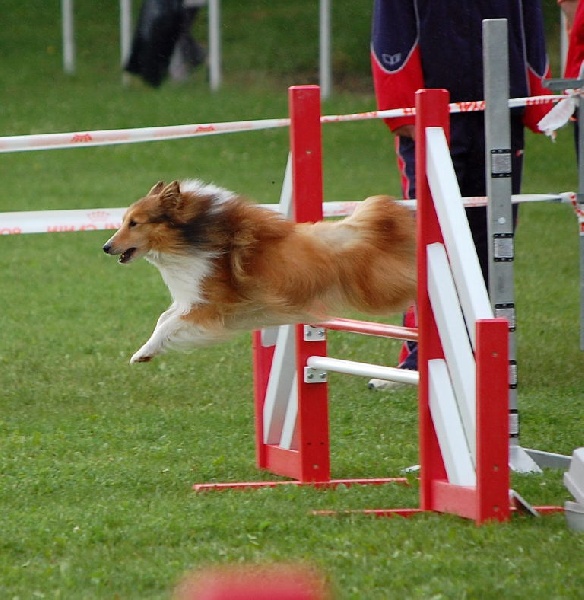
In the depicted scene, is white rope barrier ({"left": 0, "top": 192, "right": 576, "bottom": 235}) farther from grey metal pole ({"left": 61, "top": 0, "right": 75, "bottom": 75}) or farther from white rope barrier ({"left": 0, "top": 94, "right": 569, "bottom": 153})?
grey metal pole ({"left": 61, "top": 0, "right": 75, "bottom": 75})

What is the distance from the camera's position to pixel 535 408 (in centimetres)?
661

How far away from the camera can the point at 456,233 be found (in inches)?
173

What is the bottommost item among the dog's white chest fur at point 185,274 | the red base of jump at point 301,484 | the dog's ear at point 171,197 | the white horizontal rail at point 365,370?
the red base of jump at point 301,484

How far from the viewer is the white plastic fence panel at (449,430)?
4.44 meters

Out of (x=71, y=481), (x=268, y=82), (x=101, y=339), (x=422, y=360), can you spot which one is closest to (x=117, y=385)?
(x=101, y=339)

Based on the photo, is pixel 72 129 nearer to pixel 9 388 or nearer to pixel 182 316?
pixel 9 388

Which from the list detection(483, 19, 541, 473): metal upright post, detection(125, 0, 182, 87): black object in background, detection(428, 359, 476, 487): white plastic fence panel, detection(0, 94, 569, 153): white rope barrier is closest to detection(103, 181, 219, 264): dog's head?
detection(428, 359, 476, 487): white plastic fence panel

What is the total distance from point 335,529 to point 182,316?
103 cm

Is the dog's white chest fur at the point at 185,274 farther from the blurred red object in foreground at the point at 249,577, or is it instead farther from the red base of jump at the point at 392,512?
the blurred red object in foreground at the point at 249,577

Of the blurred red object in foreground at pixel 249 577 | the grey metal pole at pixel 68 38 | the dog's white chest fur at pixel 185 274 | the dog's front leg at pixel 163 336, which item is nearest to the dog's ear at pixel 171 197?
the dog's white chest fur at pixel 185 274

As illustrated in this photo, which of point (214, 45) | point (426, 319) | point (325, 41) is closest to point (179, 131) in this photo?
point (426, 319)

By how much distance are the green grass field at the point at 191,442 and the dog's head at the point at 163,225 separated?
0.97 m

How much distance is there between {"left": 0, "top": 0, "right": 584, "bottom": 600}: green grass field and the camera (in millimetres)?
3975

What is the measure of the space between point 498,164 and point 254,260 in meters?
1.10
